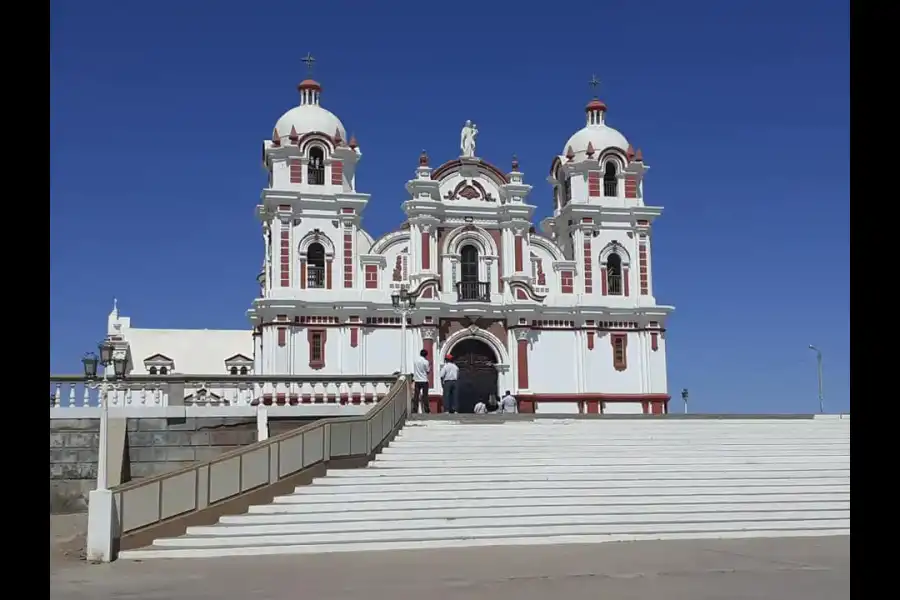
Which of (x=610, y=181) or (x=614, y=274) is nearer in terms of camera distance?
(x=614, y=274)

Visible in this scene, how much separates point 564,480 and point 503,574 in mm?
6271

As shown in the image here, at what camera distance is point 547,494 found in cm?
1617

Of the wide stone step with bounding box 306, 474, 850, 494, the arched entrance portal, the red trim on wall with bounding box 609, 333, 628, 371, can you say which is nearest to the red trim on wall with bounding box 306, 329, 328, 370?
the arched entrance portal

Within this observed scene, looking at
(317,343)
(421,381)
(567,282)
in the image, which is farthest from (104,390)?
(567,282)

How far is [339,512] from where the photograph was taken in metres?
15.0

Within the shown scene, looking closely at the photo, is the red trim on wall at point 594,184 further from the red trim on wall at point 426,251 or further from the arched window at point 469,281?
the red trim on wall at point 426,251

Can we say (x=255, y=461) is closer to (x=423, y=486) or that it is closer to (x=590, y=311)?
(x=423, y=486)

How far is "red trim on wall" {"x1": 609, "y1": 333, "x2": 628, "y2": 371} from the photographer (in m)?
38.4

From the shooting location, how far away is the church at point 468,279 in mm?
36188

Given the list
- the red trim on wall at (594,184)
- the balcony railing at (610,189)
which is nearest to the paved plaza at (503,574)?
the red trim on wall at (594,184)

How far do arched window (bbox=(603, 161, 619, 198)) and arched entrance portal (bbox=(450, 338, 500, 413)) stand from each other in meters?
8.33

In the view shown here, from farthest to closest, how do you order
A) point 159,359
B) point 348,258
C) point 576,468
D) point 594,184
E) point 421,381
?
point 159,359 < point 594,184 < point 348,258 < point 421,381 < point 576,468

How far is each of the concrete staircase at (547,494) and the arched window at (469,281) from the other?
1629cm

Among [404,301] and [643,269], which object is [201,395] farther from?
[643,269]
